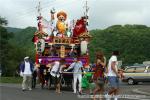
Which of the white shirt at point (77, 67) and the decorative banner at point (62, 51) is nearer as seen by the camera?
the white shirt at point (77, 67)

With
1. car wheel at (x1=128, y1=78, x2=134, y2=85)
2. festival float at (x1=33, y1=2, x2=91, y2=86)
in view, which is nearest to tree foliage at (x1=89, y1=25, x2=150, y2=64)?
car wheel at (x1=128, y1=78, x2=134, y2=85)

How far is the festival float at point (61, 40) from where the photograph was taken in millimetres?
24312

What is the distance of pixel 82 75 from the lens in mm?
22219

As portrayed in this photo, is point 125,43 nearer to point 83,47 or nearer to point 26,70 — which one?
point 83,47

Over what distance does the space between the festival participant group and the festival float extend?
0.61m

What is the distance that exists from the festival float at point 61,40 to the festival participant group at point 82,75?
2.00 feet

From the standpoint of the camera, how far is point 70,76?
77.4 ft

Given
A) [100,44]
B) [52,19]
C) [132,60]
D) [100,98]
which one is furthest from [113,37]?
[100,98]

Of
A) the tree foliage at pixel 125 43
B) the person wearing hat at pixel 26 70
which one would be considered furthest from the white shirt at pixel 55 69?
the tree foliage at pixel 125 43

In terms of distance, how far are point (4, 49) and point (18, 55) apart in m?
8.43

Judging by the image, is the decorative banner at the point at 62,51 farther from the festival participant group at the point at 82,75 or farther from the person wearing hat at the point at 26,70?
the person wearing hat at the point at 26,70

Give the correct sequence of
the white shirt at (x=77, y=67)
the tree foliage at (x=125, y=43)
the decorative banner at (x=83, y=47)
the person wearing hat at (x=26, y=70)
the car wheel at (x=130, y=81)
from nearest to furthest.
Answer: the white shirt at (x=77, y=67) → the person wearing hat at (x=26, y=70) → the decorative banner at (x=83, y=47) → the car wheel at (x=130, y=81) → the tree foliage at (x=125, y=43)

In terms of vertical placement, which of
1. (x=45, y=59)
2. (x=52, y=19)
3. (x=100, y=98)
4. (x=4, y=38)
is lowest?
(x=100, y=98)

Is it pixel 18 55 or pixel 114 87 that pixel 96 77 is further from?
pixel 18 55
